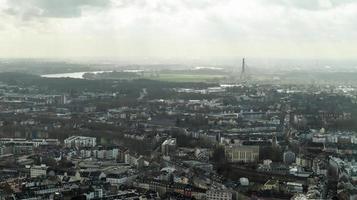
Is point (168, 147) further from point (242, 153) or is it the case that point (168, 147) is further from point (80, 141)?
point (80, 141)

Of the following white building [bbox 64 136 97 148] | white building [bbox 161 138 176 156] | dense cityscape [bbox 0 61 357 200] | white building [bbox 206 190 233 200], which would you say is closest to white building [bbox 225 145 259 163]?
dense cityscape [bbox 0 61 357 200]

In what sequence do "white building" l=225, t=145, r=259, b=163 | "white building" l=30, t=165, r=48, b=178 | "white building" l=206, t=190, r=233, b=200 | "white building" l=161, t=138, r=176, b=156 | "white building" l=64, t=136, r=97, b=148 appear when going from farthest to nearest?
"white building" l=64, t=136, r=97, b=148
"white building" l=161, t=138, r=176, b=156
"white building" l=225, t=145, r=259, b=163
"white building" l=30, t=165, r=48, b=178
"white building" l=206, t=190, r=233, b=200

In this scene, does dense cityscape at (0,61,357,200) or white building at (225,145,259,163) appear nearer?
dense cityscape at (0,61,357,200)

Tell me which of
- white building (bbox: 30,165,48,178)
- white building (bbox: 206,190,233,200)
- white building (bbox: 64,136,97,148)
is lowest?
white building (bbox: 64,136,97,148)

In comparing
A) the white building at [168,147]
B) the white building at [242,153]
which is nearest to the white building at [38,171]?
the white building at [168,147]

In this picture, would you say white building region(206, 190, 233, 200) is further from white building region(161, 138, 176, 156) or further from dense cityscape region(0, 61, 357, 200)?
white building region(161, 138, 176, 156)

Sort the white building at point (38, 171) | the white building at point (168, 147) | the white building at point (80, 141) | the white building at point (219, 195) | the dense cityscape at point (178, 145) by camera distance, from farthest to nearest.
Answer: the white building at point (80, 141)
the white building at point (168, 147)
the white building at point (38, 171)
the dense cityscape at point (178, 145)
the white building at point (219, 195)

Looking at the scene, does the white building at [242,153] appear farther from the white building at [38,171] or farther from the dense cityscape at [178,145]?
the white building at [38,171]

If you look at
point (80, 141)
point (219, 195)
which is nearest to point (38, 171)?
point (219, 195)

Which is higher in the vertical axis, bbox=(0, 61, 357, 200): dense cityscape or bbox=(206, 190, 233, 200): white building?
bbox=(206, 190, 233, 200): white building
